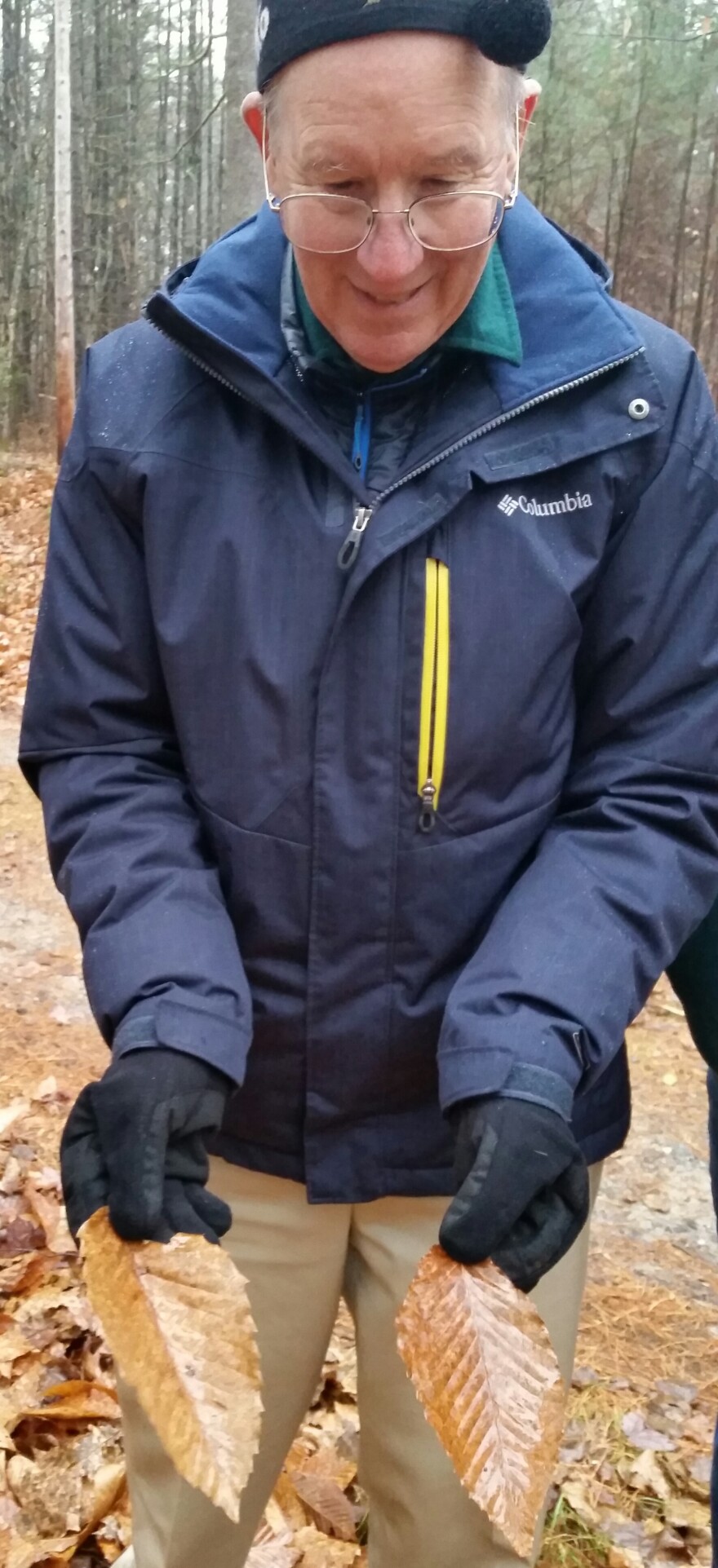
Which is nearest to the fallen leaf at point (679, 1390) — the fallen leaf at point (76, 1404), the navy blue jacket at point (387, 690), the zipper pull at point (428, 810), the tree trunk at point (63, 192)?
the fallen leaf at point (76, 1404)

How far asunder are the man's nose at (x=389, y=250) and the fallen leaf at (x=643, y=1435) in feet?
8.26

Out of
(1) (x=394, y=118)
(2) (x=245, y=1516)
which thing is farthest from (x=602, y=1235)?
(1) (x=394, y=118)

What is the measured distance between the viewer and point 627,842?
1564 mm

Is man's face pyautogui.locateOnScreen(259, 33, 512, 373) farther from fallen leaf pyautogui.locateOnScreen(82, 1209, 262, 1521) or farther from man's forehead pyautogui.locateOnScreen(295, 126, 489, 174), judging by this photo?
fallen leaf pyautogui.locateOnScreen(82, 1209, 262, 1521)

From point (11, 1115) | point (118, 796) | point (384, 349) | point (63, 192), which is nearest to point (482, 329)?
point (384, 349)

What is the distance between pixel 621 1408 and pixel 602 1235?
654 mm

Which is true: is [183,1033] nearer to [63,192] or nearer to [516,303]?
[516,303]

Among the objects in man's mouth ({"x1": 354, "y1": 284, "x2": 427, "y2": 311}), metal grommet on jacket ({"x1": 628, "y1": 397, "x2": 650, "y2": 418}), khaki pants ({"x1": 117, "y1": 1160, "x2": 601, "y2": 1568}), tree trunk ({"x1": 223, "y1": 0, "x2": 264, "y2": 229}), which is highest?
tree trunk ({"x1": 223, "y1": 0, "x2": 264, "y2": 229})

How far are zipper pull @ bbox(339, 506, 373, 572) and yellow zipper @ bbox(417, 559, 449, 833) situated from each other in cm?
9

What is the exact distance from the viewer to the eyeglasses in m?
1.40

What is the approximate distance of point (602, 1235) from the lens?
3.50m

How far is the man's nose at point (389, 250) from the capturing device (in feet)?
4.60

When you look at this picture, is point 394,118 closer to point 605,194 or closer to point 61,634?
point 61,634

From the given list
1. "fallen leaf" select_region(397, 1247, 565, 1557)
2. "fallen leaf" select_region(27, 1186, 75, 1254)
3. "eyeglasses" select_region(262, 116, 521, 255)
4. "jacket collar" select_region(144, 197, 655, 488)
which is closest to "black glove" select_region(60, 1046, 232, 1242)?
"fallen leaf" select_region(397, 1247, 565, 1557)
